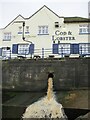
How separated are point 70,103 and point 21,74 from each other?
5815mm

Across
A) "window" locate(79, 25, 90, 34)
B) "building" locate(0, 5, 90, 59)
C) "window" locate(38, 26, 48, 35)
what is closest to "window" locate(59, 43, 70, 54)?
"building" locate(0, 5, 90, 59)

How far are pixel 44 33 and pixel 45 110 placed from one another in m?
16.0

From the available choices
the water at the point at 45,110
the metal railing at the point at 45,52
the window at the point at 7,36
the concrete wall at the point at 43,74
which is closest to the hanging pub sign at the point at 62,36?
the metal railing at the point at 45,52

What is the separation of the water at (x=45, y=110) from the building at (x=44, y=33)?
431 inches

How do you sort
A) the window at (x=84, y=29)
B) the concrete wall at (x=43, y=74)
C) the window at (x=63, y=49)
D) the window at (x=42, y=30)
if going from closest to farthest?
the concrete wall at (x=43, y=74) < the window at (x=63, y=49) < the window at (x=84, y=29) < the window at (x=42, y=30)

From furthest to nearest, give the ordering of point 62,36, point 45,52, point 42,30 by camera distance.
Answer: point 42,30, point 62,36, point 45,52

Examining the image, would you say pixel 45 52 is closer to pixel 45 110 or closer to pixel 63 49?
pixel 63 49

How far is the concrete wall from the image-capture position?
2147 cm

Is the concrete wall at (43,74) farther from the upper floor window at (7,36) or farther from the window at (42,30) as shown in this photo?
the upper floor window at (7,36)

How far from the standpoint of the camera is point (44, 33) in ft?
105

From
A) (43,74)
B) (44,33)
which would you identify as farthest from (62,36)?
(43,74)

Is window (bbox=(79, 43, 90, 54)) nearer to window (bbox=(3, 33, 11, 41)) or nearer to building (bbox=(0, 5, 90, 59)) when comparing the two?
building (bbox=(0, 5, 90, 59))

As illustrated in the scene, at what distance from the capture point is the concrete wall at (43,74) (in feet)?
70.4

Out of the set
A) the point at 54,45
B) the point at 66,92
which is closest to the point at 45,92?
the point at 66,92
